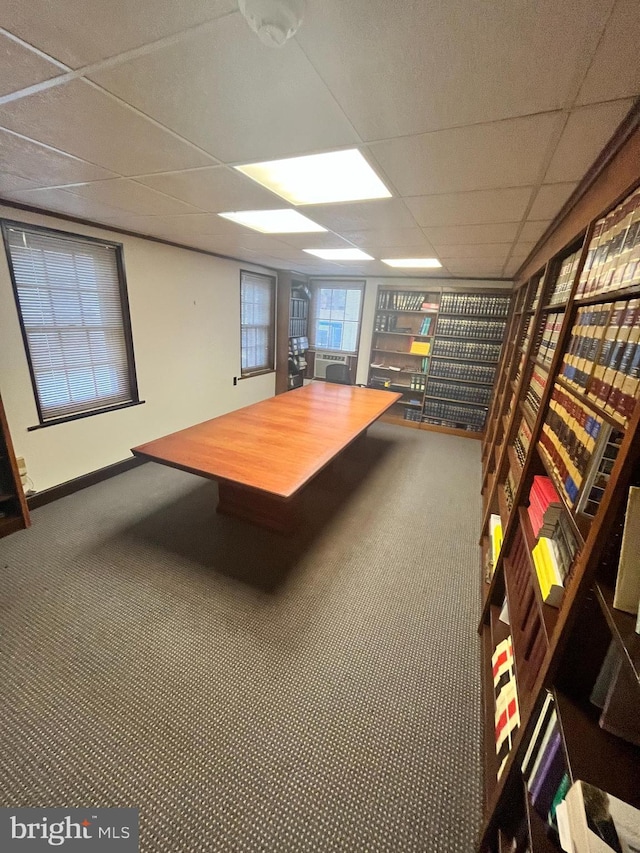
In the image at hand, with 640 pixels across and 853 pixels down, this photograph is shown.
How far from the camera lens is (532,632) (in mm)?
1258

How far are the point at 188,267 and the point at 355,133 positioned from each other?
3127mm

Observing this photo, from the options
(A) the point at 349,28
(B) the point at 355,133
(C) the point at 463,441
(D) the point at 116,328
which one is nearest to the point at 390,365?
(C) the point at 463,441

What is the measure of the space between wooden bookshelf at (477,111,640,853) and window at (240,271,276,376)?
395 centimetres

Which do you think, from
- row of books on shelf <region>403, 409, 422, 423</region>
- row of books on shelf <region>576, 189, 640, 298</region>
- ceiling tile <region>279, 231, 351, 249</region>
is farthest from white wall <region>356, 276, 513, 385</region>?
row of books on shelf <region>576, 189, 640, 298</region>

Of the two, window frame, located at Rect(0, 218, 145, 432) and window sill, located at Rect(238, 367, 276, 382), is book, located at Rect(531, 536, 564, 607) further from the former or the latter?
window sill, located at Rect(238, 367, 276, 382)

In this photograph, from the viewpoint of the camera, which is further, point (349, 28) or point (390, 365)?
point (390, 365)

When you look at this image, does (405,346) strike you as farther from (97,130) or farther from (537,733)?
(537,733)

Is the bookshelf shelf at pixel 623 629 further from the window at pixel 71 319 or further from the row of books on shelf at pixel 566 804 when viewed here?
the window at pixel 71 319

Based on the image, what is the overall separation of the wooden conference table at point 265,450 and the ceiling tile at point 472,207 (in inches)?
63.8

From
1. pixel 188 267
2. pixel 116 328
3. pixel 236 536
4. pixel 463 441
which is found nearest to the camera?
pixel 236 536

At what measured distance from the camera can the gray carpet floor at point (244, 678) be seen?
114 centimetres

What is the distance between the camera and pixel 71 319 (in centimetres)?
271

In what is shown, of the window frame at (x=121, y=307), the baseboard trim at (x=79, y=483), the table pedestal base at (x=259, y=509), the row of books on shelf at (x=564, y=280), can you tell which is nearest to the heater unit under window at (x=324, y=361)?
the window frame at (x=121, y=307)

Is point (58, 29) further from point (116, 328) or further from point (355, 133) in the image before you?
point (116, 328)
